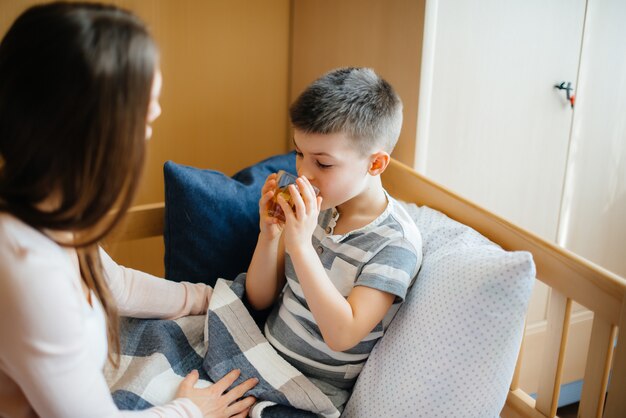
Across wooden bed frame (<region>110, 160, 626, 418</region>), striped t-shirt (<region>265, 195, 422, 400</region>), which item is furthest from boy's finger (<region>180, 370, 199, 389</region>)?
wooden bed frame (<region>110, 160, 626, 418</region>)

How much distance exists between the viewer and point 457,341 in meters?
0.96

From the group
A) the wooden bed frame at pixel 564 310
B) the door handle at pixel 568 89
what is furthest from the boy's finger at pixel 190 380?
the door handle at pixel 568 89

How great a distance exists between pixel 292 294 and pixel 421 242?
0.27 metres

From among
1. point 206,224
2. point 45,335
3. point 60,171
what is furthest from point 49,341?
point 206,224

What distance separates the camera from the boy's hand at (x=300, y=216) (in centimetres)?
99

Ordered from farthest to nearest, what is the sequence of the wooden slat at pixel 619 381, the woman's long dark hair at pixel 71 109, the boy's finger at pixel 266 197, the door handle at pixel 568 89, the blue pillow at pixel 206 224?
the door handle at pixel 568 89
the blue pillow at pixel 206 224
the boy's finger at pixel 266 197
the wooden slat at pixel 619 381
the woman's long dark hair at pixel 71 109

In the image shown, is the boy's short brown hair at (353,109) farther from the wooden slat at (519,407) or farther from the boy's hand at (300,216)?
the wooden slat at (519,407)

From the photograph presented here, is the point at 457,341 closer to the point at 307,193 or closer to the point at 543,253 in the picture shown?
the point at 543,253

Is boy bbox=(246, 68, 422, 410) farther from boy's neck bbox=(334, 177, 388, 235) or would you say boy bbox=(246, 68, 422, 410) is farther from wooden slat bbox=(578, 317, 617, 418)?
wooden slat bbox=(578, 317, 617, 418)

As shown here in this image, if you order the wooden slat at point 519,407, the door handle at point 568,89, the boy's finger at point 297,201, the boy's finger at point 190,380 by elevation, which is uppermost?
the door handle at point 568,89

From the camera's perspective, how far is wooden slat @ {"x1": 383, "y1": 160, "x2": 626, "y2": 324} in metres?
0.92

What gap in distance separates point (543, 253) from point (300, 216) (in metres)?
0.42

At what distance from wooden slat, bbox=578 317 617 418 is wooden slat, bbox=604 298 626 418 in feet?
0.04

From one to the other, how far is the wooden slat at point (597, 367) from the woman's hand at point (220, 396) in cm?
57
